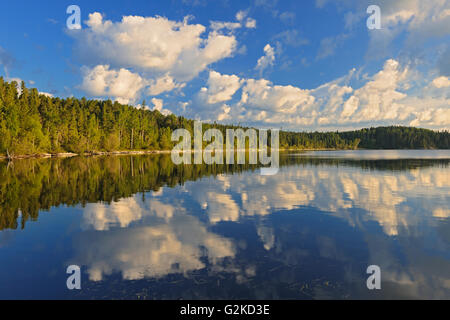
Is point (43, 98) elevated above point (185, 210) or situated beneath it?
elevated above

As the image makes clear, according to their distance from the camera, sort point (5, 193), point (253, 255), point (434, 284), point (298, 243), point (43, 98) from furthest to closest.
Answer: point (43, 98)
point (5, 193)
point (298, 243)
point (253, 255)
point (434, 284)

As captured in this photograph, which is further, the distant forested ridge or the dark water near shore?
the distant forested ridge

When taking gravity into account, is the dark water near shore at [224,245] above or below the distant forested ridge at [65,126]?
below

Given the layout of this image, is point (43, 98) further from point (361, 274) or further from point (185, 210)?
point (361, 274)

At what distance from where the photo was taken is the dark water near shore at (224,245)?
9.95 m

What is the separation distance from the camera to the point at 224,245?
14.4 metres

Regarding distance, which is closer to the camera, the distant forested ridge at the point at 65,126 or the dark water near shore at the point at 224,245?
the dark water near shore at the point at 224,245

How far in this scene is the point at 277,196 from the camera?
1108 inches

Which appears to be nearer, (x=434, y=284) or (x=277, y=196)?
(x=434, y=284)

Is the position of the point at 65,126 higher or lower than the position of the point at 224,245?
higher

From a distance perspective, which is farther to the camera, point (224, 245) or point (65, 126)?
point (65, 126)

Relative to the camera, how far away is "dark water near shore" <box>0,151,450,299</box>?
9.95 metres
